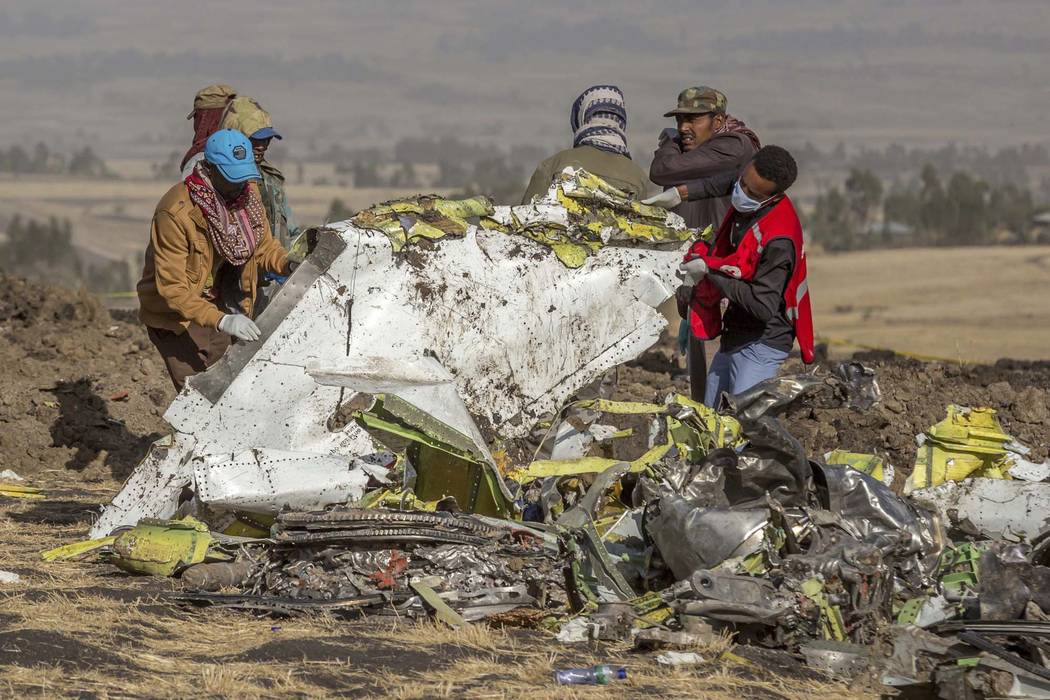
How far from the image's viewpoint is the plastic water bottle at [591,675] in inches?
211

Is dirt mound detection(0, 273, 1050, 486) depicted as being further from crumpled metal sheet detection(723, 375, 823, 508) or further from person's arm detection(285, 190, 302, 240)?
crumpled metal sheet detection(723, 375, 823, 508)

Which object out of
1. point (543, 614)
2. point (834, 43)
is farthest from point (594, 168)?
point (834, 43)

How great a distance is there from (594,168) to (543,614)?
9.98ft

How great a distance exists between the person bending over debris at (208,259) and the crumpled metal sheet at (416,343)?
0.29 metres

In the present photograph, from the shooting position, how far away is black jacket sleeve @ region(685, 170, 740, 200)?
27.2 ft

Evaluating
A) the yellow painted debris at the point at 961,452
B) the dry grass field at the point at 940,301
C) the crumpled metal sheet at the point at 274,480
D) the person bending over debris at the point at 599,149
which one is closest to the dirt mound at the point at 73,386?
the crumpled metal sheet at the point at 274,480

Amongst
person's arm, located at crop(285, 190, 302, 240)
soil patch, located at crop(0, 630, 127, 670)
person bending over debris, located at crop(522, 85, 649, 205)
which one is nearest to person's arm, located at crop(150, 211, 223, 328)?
person's arm, located at crop(285, 190, 302, 240)

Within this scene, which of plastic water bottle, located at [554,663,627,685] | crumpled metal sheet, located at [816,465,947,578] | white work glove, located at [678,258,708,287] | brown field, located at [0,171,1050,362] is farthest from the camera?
brown field, located at [0,171,1050,362]

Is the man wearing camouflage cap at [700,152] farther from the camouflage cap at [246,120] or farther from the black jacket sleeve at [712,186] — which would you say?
the camouflage cap at [246,120]

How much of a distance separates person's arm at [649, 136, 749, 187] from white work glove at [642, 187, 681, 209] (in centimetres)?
35

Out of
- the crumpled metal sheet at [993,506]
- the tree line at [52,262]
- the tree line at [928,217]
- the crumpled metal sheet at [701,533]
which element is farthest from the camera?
the tree line at [928,217]

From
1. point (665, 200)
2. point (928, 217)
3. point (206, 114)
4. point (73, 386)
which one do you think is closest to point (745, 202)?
→ point (665, 200)

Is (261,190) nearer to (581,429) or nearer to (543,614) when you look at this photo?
(581,429)

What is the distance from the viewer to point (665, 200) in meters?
8.13
